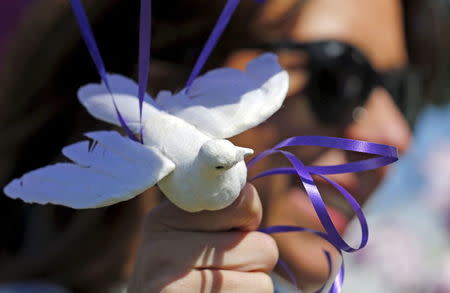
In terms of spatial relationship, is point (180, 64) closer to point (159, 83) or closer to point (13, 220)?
point (159, 83)

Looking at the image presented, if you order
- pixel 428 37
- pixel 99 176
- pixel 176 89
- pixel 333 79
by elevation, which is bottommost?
pixel 428 37

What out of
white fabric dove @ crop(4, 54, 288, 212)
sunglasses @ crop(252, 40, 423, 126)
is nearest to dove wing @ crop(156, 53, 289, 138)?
white fabric dove @ crop(4, 54, 288, 212)

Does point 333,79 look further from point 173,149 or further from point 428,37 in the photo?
point 173,149

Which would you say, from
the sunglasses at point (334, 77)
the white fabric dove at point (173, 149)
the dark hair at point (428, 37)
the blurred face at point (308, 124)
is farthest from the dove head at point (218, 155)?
the dark hair at point (428, 37)

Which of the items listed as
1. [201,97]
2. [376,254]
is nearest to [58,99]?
[201,97]

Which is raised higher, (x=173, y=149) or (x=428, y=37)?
(x=173, y=149)

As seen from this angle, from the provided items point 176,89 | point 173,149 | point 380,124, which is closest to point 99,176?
point 173,149

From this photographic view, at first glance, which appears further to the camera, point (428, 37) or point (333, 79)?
point (428, 37)
